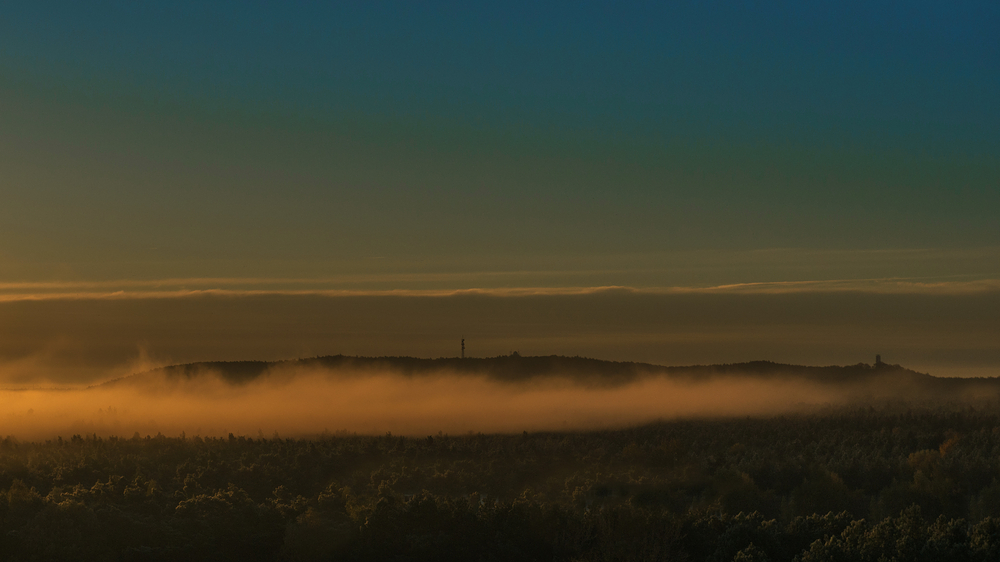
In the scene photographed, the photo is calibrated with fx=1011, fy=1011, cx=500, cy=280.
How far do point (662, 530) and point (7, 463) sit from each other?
132751 mm

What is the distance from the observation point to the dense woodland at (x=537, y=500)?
80.2 metres

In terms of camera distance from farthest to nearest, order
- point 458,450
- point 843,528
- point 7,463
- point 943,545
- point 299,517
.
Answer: point 458,450 < point 7,463 < point 299,517 < point 843,528 < point 943,545

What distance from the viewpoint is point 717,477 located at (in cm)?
15075

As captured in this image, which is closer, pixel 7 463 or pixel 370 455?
pixel 7 463

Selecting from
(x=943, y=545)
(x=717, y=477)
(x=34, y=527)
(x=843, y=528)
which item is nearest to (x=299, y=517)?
(x=34, y=527)

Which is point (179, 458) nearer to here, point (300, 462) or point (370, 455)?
point (300, 462)

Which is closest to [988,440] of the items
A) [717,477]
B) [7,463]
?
[717,477]

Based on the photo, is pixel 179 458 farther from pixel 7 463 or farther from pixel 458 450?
pixel 458 450

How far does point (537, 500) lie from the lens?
131m

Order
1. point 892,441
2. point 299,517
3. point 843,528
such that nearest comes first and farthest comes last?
point 843,528, point 299,517, point 892,441

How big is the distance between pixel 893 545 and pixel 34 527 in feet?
225

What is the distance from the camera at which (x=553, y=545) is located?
83.0 metres

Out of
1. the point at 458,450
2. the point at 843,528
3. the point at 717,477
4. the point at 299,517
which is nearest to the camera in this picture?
the point at 843,528

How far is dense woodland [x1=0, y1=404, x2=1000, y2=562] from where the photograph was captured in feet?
263
